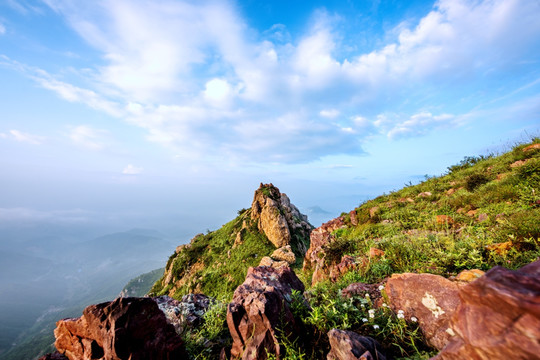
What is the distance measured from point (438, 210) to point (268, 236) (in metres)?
16.5

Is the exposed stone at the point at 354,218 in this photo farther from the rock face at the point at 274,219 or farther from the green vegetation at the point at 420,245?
the rock face at the point at 274,219

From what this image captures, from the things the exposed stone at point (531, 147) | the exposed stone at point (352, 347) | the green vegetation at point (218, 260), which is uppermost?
the exposed stone at point (531, 147)

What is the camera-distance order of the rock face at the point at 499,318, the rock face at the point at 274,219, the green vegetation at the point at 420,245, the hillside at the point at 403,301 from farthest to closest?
the rock face at the point at 274,219
the green vegetation at the point at 420,245
the hillside at the point at 403,301
the rock face at the point at 499,318

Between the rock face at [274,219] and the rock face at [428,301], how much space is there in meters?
18.5

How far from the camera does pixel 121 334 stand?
11.9ft

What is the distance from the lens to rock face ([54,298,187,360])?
3623 millimetres

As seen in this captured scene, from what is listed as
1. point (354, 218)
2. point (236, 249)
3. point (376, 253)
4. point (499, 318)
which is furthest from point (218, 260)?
point (499, 318)

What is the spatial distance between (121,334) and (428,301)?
544cm

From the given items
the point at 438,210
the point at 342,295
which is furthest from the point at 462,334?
the point at 438,210

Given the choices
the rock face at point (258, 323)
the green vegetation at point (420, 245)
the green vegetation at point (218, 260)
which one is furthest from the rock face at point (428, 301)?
the green vegetation at point (218, 260)

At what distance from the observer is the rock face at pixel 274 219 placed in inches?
892

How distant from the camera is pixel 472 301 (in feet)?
7.55

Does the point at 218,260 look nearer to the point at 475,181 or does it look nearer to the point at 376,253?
the point at 376,253

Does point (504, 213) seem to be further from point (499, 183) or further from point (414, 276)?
point (414, 276)
